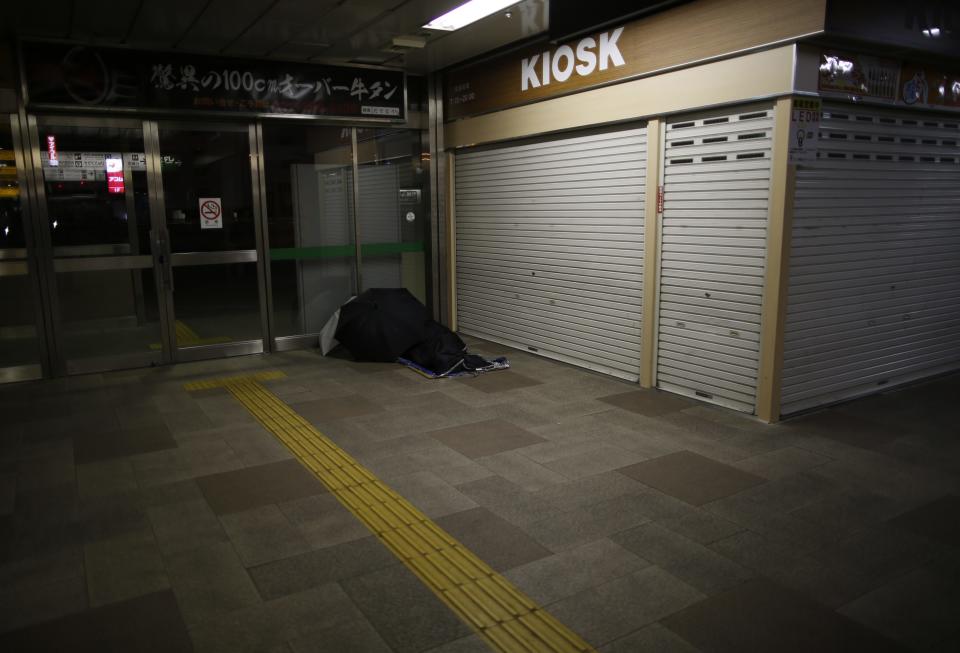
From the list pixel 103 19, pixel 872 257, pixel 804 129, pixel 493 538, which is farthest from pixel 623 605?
pixel 103 19

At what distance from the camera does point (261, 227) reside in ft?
26.5

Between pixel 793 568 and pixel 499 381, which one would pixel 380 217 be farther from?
pixel 793 568

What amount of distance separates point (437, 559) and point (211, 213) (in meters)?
5.84

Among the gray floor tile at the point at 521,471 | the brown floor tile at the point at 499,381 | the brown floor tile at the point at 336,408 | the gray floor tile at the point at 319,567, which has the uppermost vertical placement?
the brown floor tile at the point at 499,381

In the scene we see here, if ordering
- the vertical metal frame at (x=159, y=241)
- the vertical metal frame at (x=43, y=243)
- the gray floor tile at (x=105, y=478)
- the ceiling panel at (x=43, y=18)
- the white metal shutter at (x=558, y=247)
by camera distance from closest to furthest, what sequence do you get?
the gray floor tile at (x=105, y=478) < the ceiling panel at (x=43, y=18) < the white metal shutter at (x=558, y=247) < the vertical metal frame at (x=43, y=243) < the vertical metal frame at (x=159, y=241)

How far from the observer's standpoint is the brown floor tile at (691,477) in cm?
416

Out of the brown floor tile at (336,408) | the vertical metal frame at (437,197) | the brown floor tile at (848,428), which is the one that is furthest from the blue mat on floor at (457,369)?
the brown floor tile at (848,428)

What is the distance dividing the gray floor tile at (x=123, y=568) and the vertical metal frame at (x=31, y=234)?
173 inches

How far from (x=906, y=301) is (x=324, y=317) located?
6.49m

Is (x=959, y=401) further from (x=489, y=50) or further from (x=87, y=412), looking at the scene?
(x=87, y=412)

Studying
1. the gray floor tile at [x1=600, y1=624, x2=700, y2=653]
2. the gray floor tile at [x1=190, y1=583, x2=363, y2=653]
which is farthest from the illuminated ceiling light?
the gray floor tile at [x1=600, y1=624, x2=700, y2=653]

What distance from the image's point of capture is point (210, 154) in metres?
7.75

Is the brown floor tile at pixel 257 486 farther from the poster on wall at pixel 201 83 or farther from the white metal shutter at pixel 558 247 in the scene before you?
the poster on wall at pixel 201 83

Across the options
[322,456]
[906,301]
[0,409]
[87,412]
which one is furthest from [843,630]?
[0,409]
